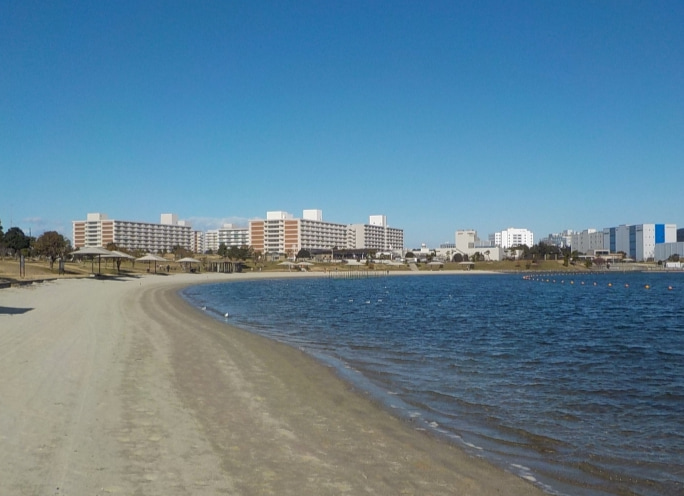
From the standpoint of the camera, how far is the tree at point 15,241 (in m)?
93.1

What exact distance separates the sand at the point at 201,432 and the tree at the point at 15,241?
298 ft

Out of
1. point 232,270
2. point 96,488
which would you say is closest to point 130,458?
point 96,488

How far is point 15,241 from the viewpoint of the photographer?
308 feet

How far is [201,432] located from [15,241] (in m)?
100

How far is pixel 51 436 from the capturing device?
22.0ft

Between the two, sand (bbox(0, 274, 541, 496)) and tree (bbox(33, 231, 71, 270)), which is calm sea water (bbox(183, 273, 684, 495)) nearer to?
sand (bbox(0, 274, 541, 496))

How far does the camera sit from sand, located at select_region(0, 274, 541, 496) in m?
5.65

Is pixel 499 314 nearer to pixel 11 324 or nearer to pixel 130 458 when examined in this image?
pixel 11 324

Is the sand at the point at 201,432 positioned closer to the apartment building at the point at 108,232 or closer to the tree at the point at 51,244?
the tree at the point at 51,244

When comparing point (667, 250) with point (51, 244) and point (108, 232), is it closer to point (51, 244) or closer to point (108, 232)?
point (108, 232)

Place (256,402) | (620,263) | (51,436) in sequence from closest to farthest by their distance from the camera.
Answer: (51,436), (256,402), (620,263)

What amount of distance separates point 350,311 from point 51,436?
26.4 m

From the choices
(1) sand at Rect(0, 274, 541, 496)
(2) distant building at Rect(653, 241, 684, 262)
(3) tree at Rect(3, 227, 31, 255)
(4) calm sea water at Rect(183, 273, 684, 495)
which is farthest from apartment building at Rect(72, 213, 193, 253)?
(1) sand at Rect(0, 274, 541, 496)

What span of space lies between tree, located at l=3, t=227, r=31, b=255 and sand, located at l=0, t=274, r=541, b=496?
3577 inches
